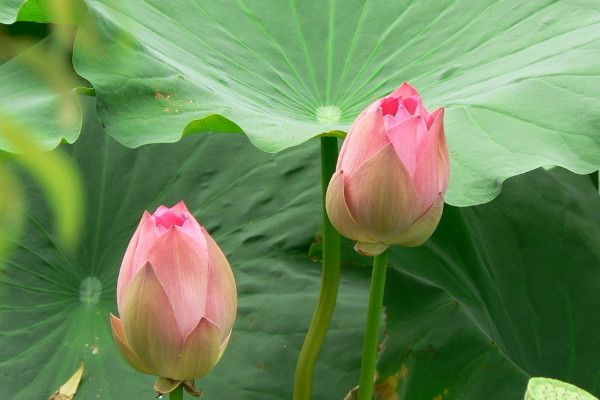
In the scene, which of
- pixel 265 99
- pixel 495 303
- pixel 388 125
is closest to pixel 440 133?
pixel 388 125

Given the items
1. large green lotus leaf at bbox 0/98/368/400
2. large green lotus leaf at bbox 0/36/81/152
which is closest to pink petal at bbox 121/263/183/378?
large green lotus leaf at bbox 0/36/81/152

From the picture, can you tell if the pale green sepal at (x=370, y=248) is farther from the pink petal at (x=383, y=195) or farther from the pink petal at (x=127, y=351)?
the pink petal at (x=127, y=351)

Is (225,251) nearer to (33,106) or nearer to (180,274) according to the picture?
(33,106)

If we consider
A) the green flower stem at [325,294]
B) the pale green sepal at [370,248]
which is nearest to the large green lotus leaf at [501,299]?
the green flower stem at [325,294]

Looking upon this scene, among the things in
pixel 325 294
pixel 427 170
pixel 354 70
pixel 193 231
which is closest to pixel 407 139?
pixel 427 170

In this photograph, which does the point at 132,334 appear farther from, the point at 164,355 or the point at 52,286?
the point at 52,286
